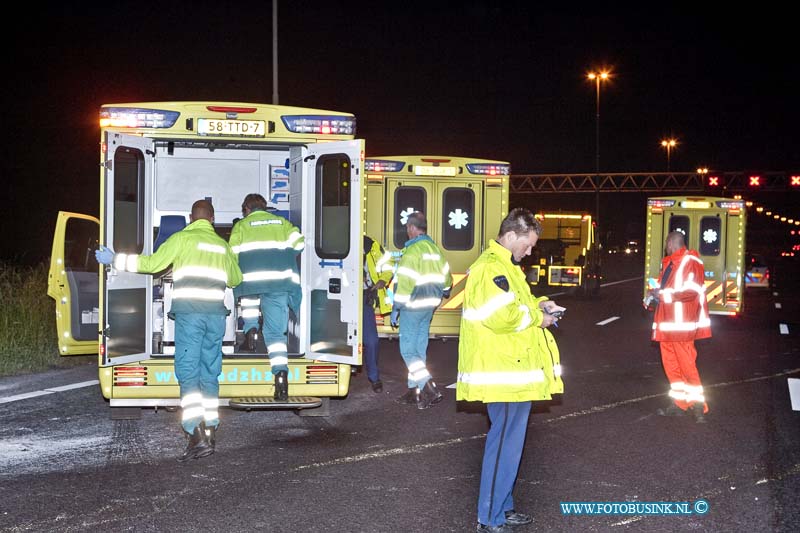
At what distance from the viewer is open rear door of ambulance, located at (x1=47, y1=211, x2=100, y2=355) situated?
895 cm

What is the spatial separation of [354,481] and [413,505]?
67 cm

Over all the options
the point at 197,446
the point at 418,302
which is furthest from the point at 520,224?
the point at 418,302

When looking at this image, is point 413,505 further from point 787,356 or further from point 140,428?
point 787,356

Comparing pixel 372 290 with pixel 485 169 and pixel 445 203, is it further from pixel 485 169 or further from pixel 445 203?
pixel 485 169

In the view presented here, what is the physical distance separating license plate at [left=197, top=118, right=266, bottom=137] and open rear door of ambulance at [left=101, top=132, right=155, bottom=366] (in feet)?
1.78

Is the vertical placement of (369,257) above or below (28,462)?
above

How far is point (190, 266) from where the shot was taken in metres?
7.07

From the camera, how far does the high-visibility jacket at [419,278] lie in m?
9.19

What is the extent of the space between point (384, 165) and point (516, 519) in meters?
8.92

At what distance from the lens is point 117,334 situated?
7.65 m

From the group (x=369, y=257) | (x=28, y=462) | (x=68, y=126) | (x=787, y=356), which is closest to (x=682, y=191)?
(x=68, y=126)

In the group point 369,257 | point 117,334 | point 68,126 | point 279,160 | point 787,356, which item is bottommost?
point 787,356

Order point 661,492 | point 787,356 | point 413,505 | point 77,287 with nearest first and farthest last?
1. point 413,505
2. point 661,492
3. point 77,287
4. point 787,356

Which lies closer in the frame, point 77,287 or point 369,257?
point 77,287
